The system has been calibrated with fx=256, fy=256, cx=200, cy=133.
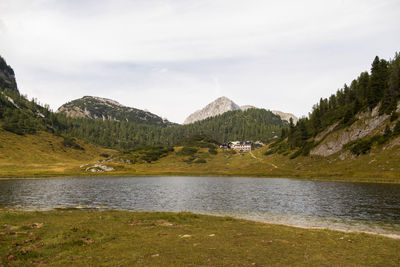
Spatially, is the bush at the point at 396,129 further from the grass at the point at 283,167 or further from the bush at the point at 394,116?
the grass at the point at 283,167

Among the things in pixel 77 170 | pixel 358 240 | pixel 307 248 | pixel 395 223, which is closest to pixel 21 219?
pixel 307 248

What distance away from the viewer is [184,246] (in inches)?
840

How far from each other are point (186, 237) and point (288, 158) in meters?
153

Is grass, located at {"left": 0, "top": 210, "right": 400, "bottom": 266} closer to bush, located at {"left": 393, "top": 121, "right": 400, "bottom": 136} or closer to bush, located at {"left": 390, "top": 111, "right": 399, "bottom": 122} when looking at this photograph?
bush, located at {"left": 393, "top": 121, "right": 400, "bottom": 136}

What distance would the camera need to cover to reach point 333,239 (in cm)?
2494

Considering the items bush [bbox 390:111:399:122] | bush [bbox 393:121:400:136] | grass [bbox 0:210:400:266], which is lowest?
grass [bbox 0:210:400:266]

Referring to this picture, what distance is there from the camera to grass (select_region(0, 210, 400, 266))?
57.9 ft

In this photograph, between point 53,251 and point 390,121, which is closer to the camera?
point 53,251

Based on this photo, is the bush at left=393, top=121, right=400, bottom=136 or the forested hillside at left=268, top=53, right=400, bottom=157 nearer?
the bush at left=393, top=121, right=400, bottom=136

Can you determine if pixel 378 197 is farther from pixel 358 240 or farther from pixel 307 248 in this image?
pixel 307 248

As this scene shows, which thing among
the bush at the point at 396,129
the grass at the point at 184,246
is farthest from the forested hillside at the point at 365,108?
the grass at the point at 184,246

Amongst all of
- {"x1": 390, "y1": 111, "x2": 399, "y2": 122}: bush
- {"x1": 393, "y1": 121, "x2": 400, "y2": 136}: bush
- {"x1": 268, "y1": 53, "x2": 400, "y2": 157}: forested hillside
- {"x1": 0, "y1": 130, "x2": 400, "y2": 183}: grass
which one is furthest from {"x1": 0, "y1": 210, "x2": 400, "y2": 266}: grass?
{"x1": 390, "y1": 111, "x2": 399, "y2": 122}: bush

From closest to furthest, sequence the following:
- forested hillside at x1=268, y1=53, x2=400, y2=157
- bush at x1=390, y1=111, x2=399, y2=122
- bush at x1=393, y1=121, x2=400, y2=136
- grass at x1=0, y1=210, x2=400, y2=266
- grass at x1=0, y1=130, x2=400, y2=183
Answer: grass at x1=0, y1=210, x2=400, y2=266, grass at x1=0, y1=130, x2=400, y2=183, bush at x1=393, y1=121, x2=400, y2=136, bush at x1=390, y1=111, x2=399, y2=122, forested hillside at x1=268, y1=53, x2=400, y2=157

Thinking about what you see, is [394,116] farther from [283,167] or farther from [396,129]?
[283,167]
